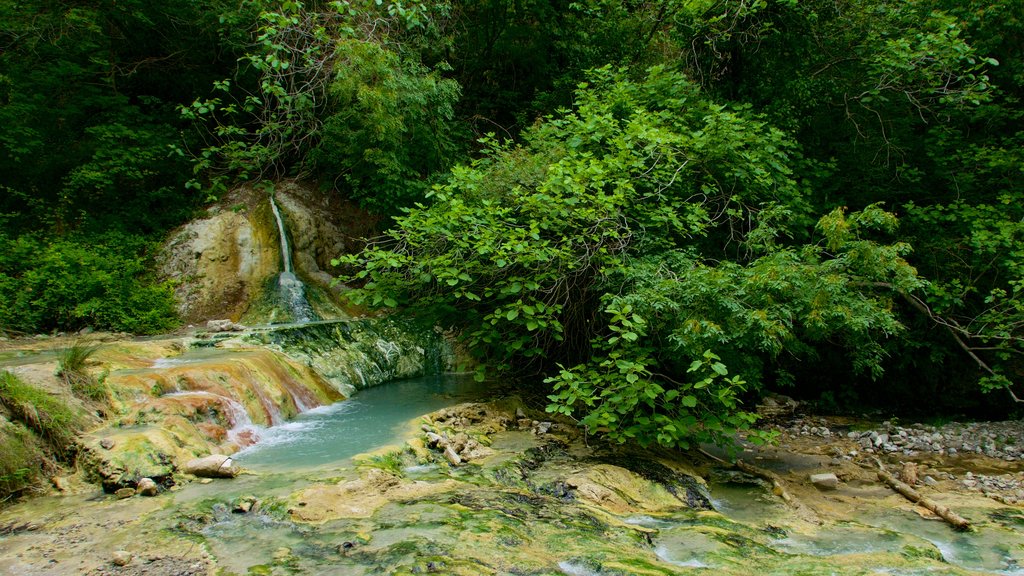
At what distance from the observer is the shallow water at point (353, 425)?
536 cm

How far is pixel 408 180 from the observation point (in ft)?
35.9

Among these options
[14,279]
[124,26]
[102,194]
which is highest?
[124,26]

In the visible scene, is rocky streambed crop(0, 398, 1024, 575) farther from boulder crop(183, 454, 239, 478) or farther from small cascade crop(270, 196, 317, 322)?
small cascade crop(270, 196, 317, 322)

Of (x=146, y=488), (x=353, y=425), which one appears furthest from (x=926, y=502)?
(x=146, y=488)

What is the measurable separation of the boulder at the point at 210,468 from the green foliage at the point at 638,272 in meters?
2.05

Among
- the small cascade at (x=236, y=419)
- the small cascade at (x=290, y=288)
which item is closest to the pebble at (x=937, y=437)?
the small cascade at (x=236, y=419)

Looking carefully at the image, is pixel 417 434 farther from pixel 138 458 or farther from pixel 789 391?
pixel 789 391

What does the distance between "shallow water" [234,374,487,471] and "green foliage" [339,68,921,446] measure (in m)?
1.12

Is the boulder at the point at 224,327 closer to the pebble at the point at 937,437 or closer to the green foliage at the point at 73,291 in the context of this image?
the green foliage at the point at 73,291

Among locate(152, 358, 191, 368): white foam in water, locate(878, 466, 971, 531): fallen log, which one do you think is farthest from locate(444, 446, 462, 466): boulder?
locate(878, 466, 971, 531): fallen log

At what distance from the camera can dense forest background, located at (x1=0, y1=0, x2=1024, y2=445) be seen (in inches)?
229

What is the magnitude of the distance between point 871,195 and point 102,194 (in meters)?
13.5

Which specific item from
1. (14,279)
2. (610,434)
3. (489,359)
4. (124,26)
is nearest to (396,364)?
(489,359)

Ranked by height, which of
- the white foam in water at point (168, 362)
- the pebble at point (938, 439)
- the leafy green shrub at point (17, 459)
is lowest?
the pebble at point (938, 439)
